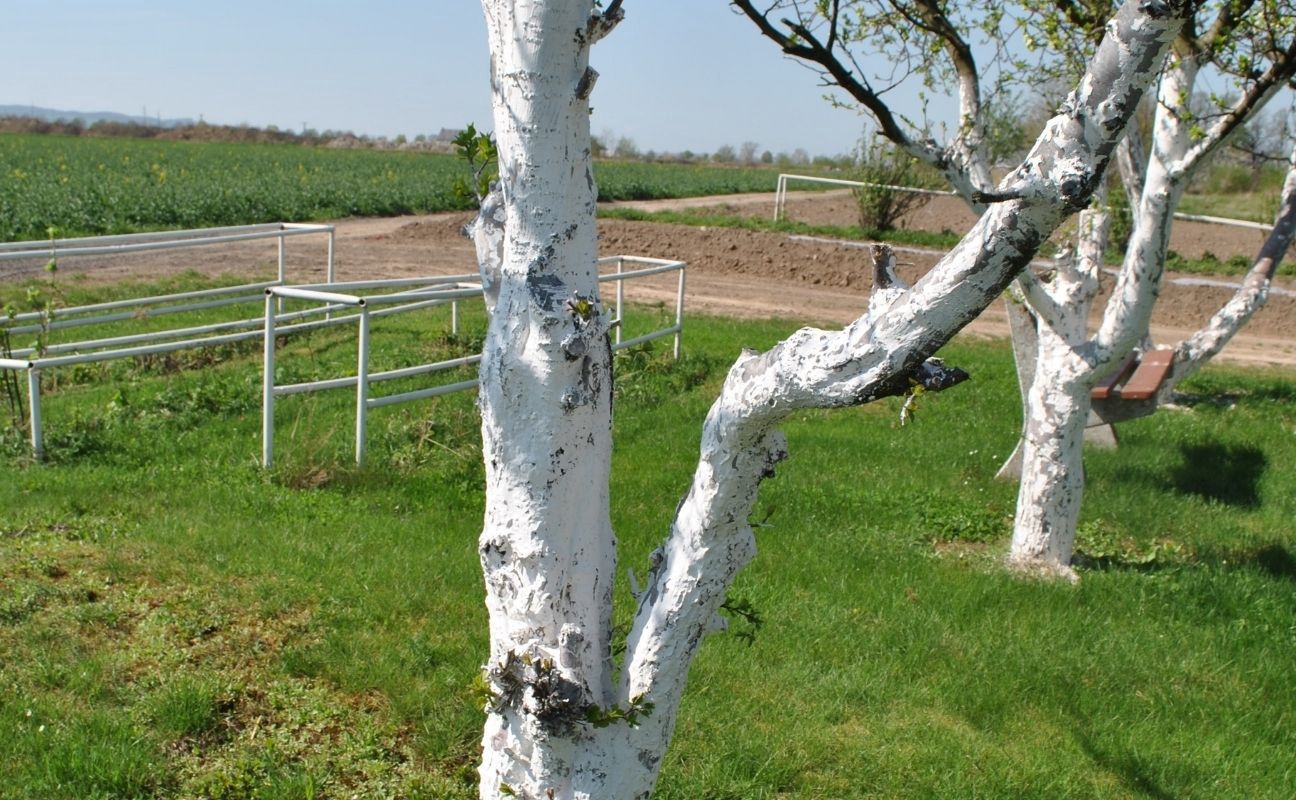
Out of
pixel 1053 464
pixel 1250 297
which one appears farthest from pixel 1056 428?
pixel 1250 297

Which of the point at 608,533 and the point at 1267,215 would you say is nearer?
the point at 608,533

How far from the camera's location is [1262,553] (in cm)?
671

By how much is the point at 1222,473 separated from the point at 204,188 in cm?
2469

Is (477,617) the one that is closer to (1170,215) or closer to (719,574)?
(719,574)

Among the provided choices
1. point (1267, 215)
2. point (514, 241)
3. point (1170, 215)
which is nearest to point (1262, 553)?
point (1170, 215)

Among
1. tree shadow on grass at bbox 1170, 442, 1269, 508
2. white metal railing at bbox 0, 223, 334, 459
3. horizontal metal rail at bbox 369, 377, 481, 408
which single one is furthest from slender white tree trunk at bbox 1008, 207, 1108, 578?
white metal railing at bbox 0, 223, 334, 459

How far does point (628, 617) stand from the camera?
16.7 feet

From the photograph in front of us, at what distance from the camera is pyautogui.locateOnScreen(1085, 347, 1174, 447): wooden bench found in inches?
292

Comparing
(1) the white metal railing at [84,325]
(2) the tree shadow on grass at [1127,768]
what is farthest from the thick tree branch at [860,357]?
(1) the white metal railing at [84,325]

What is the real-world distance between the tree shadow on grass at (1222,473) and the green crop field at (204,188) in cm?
1076

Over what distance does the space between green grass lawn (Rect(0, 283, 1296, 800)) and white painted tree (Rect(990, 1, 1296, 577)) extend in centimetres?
35

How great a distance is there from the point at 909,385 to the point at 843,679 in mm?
2793

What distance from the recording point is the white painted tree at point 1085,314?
18.9 ft

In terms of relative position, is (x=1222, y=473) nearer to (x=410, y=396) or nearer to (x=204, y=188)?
Result: (x=410, y=396)
